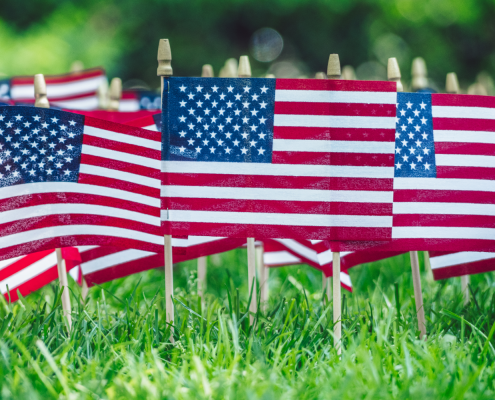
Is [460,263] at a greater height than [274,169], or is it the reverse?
[274,169]

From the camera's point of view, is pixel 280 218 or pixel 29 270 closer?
pixel 280 218

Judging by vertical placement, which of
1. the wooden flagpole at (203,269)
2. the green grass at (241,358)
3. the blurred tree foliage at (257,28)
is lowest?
the green grass at (241,358)

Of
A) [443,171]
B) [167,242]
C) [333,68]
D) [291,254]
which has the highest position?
[333,68]

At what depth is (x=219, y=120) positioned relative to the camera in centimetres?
338

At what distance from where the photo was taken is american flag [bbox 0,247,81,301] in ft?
12.7

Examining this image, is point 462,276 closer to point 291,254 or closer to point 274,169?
point 291,254

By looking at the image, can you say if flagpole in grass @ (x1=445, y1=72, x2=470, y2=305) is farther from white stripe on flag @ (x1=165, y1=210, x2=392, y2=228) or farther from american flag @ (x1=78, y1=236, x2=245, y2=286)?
american flag @ (x1=78, y1=236, x2=245, y2=286)

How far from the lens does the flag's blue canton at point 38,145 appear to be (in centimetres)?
338

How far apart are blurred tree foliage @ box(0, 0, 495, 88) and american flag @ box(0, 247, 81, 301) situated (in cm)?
927

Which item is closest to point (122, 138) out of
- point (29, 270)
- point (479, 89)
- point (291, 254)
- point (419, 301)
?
point (29, 270)

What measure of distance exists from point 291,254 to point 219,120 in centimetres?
175

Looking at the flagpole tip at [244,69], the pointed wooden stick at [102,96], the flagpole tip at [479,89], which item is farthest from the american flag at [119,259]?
the flagpole tip at [479,89]

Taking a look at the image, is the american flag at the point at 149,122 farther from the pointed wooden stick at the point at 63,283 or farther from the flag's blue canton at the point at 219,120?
the pointed wooden stick at the point at 63,283

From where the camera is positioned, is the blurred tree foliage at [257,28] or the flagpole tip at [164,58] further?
the blurred tree foliage at [257,28]
